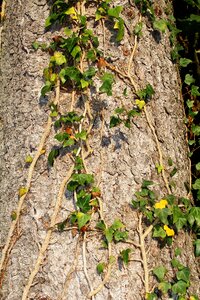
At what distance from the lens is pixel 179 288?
2020 millimetres

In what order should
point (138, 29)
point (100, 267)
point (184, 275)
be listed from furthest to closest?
1. point (138, 29)
2. point (184, 275)
3. point (100, 267)

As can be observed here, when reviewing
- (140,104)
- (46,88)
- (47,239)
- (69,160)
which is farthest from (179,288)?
(46,88)

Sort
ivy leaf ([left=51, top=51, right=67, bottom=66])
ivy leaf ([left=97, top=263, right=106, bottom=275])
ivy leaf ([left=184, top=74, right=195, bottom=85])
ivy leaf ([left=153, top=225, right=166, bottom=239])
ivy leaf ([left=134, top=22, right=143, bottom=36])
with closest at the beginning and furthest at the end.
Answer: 1. ivy leaf ([left=97, top=263, right=106, bottom=275])
2. ivy leaf ([left=153, top=225, right=166, bottom=239])
3. ivy leaf ([left=51, top=51, right=67, bottom=66])
4. ivy leaf ([left=134, top=22, right=143, bottom=36])
5. ivy leaf ([left=184, top=74, right=195, bottom=85])

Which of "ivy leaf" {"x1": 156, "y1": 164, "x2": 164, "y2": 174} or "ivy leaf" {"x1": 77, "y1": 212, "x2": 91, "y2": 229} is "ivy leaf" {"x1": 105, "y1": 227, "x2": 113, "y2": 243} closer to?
"ivy leaf" {"x1": 77, "y1": 212, "x2": 91, "y2": 229}

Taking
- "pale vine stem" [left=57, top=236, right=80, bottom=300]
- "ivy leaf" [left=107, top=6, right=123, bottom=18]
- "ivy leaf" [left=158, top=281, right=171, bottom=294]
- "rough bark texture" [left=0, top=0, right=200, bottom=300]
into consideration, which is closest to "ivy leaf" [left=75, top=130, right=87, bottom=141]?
"rough bark texture" [left=0, top=0, right=200, bottom=300]

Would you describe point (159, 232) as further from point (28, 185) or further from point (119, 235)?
point (28, 185)

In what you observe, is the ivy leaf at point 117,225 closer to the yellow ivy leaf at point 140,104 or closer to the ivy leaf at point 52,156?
the ivy leaf at point 52,156

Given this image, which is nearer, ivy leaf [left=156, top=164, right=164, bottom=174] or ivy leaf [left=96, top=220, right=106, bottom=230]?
ivy leaf [left=96, top=220, right=106, bottom=230]

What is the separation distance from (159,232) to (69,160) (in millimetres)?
510

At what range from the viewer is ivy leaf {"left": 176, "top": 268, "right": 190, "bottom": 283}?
6.74ft

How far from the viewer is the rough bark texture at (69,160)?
6.58 feet

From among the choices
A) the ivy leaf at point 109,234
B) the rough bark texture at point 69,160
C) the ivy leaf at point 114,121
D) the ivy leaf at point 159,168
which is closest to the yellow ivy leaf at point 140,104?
the rough bark texture at point 69,160

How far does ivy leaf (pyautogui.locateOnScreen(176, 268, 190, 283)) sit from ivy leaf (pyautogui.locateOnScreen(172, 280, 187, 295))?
23mm

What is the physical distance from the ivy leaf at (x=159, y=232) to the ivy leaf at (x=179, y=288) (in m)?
0.21
